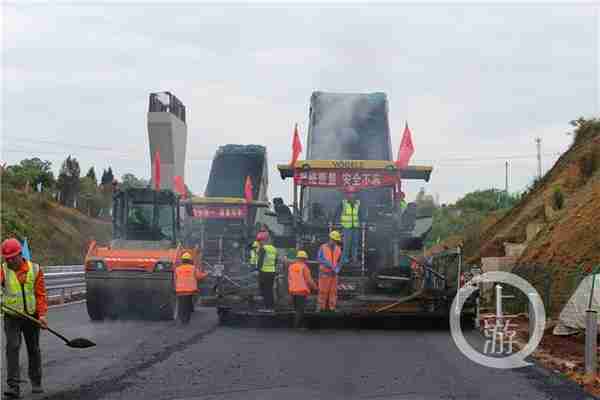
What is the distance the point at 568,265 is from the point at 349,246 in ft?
15.3

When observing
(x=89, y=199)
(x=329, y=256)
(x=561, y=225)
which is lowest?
(x=329, y=256)

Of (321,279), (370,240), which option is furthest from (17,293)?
(370,240)

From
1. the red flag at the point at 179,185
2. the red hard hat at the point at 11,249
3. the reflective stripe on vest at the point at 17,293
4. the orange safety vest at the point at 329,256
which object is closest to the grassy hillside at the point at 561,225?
the orange safety vest at the point at 329,256

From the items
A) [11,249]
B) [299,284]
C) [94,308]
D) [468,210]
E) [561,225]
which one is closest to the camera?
[11,249]

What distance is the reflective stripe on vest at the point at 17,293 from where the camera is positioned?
8.62 metres

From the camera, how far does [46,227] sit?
42.2 m

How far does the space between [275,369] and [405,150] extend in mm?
6822

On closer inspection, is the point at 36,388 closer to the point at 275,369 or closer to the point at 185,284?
the point at 275,369

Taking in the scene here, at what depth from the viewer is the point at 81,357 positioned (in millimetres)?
10812

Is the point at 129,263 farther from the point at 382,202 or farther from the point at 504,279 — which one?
the point at 504,279

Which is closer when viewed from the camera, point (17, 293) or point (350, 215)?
point (17, 293)

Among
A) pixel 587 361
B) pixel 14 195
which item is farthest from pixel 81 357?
pixel 14 195

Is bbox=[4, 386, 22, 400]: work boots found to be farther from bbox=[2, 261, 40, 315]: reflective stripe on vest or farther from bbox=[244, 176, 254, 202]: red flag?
bbox=[244, 176, 254, 202]: red flag

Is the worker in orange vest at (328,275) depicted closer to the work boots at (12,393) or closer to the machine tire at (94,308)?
the machine tire at (94,308)
